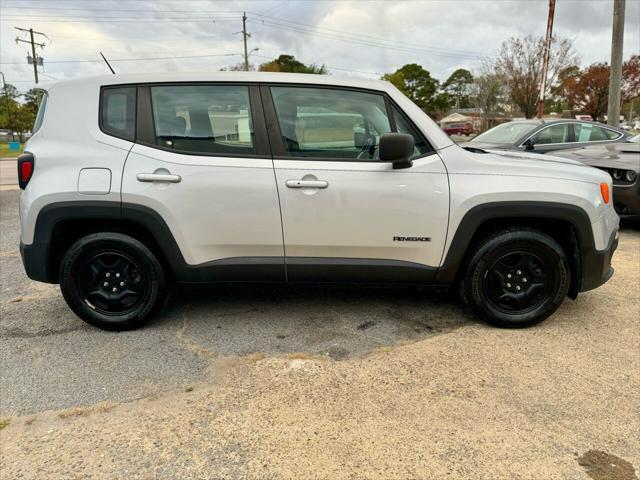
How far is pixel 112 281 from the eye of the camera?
3262 mm

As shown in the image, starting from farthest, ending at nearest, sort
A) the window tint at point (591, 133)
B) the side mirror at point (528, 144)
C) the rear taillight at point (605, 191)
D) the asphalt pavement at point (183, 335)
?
the window tint at point (591, 133)
the side mirror at point (528, 144)
the rear taillight at point (605, 191)
the asphalt pavement at point (183, 335)

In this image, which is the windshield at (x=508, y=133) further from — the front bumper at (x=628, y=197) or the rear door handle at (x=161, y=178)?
the rear door handle at (x=161, y=178)

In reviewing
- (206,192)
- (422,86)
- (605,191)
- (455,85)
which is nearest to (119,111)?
(206,192)

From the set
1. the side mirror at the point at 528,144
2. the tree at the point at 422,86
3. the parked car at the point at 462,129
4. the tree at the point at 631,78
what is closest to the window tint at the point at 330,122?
the side mirror at the point at 528,144

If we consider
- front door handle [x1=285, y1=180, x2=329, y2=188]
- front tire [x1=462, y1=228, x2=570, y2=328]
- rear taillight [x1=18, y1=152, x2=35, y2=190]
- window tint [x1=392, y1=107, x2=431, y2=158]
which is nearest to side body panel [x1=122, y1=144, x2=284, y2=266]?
front door handle [x1=285, y1=180, x2=329, y2=188]

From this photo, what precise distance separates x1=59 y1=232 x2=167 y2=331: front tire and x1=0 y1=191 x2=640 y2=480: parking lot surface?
0.52ft

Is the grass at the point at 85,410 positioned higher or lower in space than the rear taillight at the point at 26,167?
lower

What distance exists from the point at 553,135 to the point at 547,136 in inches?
5.6

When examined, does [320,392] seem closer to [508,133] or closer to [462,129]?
[508,133]

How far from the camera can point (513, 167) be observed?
3.14 metres

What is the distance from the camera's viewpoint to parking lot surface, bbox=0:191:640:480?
203 centimetres

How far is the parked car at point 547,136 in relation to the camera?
740 centimetres

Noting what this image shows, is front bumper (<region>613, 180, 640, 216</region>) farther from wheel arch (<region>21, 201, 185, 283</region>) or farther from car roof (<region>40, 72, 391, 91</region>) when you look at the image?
wheel arch (<region>21, 201, 185, 283</region>)

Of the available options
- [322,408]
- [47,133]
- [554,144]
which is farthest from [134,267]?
[554,144]
